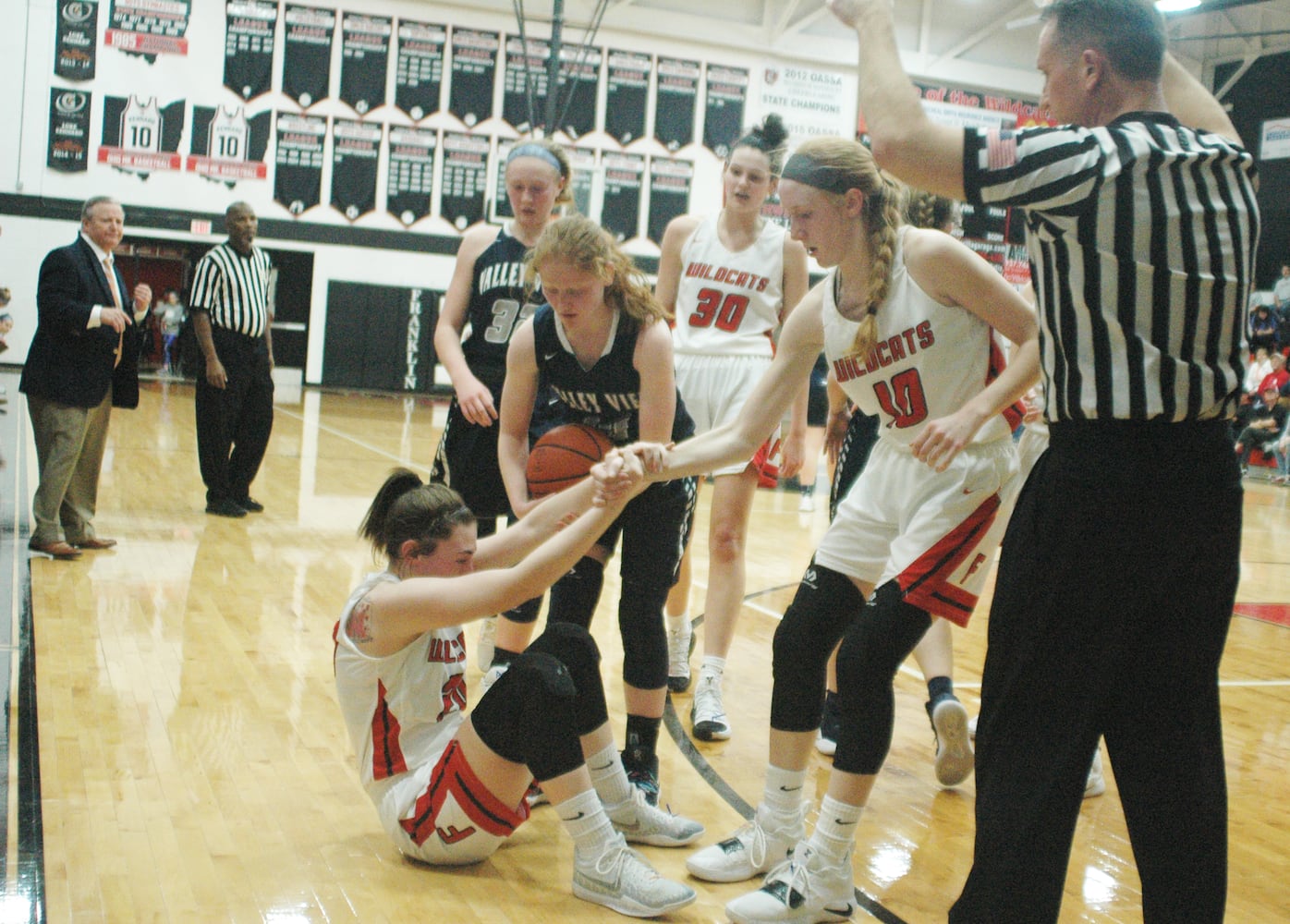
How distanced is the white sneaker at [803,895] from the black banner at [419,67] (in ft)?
57.9

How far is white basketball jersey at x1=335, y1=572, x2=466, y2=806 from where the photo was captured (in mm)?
2729

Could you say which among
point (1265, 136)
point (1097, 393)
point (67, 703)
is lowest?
point (67, 703)

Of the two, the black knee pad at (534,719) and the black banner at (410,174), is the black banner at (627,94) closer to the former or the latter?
the black banner at (410,174)

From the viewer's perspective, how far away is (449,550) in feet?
8.84

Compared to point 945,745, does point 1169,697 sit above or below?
above

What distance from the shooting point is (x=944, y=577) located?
2621 mm

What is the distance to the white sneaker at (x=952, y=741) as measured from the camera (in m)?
3.21

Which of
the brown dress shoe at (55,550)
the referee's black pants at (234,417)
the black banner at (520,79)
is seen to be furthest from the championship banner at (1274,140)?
the brown dress shoe at (55,550)

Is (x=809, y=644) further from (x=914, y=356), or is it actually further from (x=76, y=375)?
(x=76, y=375)

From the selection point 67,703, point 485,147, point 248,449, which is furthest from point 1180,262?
point 485,147

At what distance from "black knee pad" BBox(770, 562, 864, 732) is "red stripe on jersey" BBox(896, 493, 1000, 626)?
164mm

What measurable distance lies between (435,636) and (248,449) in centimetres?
522

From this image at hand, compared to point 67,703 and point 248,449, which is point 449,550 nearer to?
point 67,703

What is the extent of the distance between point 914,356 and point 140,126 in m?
17.3
